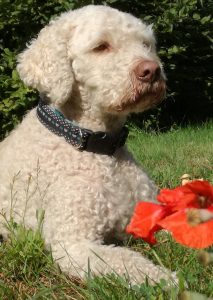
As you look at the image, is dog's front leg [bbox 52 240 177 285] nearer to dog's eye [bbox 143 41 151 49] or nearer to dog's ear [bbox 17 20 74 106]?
dog's ear [bbox 17 20 74 106]

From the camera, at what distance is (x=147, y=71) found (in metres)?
3.30

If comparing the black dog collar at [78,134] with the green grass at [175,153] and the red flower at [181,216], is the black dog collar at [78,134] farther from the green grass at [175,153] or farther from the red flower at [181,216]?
the red flower at [181,216]

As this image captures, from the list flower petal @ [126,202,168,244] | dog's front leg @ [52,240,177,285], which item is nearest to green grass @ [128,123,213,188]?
dog's front leg @ [52,240,177,285]

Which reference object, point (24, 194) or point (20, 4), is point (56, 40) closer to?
point (24, 194)

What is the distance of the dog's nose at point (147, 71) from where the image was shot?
10.8 feet

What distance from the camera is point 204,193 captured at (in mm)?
1110

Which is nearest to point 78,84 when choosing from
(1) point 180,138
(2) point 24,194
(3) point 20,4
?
(2) point 24,194

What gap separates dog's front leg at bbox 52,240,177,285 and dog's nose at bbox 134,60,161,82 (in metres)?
0.95

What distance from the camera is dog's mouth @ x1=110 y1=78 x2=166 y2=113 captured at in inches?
131

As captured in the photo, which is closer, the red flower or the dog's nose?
the red flower

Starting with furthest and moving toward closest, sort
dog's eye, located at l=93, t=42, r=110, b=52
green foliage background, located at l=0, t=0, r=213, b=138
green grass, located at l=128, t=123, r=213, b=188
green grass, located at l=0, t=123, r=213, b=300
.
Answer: green foliage background, located at l=0, t=0, r=213, b=138, green grass, located at l=128, t=123, r=213, b=188, dog's eye, located at l=93, t=42, r=110, b=52, green grass, located at l=0, t=123, r=213, b=300

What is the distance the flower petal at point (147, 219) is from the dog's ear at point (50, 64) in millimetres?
2301

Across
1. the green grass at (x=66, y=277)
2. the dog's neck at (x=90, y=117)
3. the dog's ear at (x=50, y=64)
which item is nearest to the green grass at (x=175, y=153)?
the dog's neck at (x=90, y=117)

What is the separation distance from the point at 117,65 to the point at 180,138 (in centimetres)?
424
